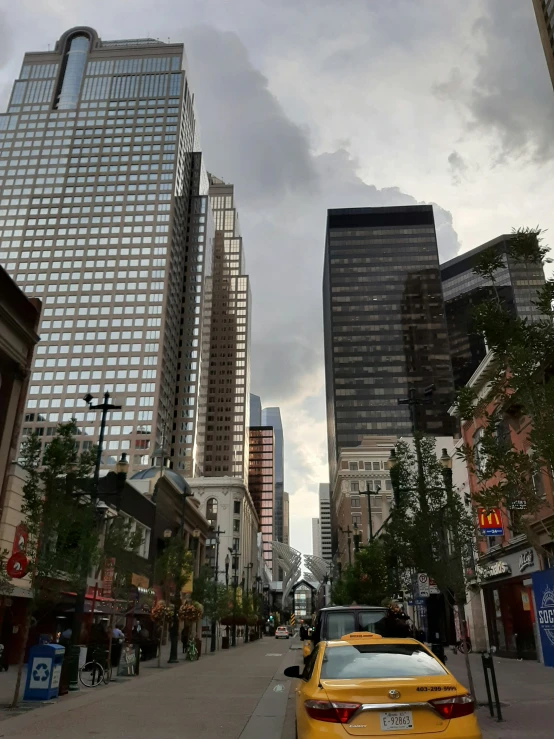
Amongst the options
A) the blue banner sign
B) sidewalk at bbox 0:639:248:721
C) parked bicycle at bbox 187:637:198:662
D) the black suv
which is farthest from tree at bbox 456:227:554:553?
parked bicycle at bbox 187:637:198:662

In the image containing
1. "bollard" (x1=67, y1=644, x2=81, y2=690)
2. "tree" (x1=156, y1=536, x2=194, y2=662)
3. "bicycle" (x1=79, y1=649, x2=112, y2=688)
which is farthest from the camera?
"tree" (x1=156, y1=536, x2=194, y2=662)

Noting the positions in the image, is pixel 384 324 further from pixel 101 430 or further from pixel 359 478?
pixel 101 430

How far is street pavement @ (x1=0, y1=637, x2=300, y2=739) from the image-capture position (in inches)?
389

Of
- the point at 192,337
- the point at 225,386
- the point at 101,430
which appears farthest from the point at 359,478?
the point at 101,430

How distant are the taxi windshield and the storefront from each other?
794 inches

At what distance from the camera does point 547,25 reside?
4303 centimetres

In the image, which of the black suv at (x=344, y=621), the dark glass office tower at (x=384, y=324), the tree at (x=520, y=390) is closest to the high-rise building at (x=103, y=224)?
the dark glass office tower at (x=384, y=324)

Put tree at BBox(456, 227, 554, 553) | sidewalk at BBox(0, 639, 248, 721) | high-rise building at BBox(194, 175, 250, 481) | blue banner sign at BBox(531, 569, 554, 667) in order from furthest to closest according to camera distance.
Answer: high-rise building at BBox(194, 175, 250, 481), blue banner sign at BBox(531, 569, 554, 667), sidewalk at BBox(0, 639, 248, 721), tree at BBox(456, 227, 554, 553)

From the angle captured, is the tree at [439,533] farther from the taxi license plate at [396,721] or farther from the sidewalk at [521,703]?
the taxi license plate at [396,721]

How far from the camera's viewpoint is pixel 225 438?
174m

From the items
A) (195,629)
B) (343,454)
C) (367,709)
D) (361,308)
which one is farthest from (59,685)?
(361,308)

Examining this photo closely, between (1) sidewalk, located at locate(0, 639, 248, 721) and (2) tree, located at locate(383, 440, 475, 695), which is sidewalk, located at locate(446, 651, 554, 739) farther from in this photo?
(1) sidewalk, located at locate(0, 639, 248, 721)

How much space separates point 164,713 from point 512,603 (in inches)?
882

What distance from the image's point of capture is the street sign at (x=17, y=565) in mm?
14547
